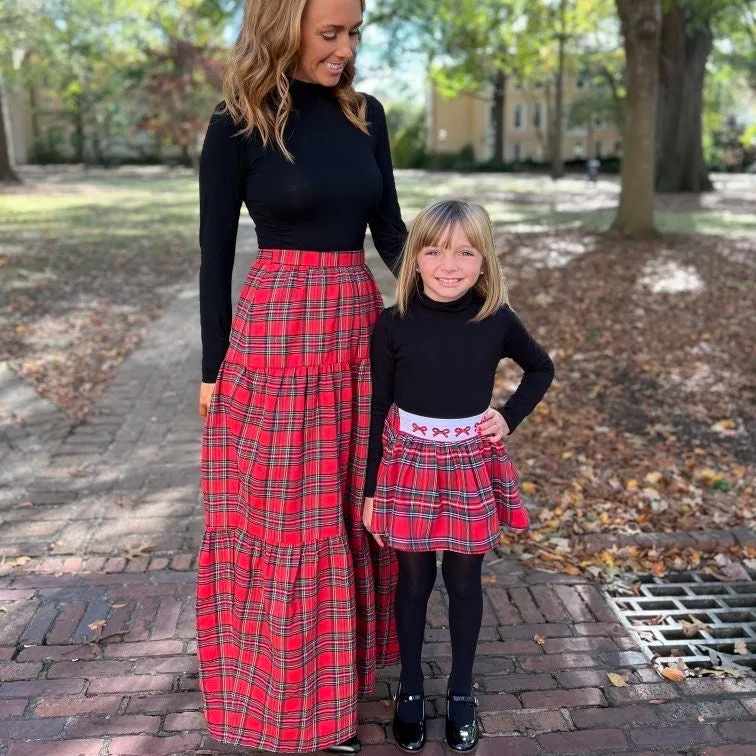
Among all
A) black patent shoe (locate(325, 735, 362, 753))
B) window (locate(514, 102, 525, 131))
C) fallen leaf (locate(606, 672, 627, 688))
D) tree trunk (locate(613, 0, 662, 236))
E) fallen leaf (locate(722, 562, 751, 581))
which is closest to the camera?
black patent shoe (locate(325, 735, 362, 753))

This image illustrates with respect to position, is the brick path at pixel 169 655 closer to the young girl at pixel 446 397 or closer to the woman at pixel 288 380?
the woman at pixel 288 380

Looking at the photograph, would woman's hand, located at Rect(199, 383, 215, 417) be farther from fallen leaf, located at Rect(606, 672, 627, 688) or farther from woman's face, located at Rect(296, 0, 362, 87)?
fallen leaf, located at Rect(606, 672, 627, 688)

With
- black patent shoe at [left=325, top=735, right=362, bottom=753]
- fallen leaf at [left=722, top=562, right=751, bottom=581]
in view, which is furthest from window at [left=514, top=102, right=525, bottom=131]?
black patent shoe at [left=325, top=735, right=362, bottom=753]

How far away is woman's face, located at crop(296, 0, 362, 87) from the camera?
6.56 feet

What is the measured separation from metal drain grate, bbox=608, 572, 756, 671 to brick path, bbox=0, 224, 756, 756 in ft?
0.39

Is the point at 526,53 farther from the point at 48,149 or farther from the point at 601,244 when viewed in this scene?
the point at 48,149

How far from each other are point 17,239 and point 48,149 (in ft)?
140

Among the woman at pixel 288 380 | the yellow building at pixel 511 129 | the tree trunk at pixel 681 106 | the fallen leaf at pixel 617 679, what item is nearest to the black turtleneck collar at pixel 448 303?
the woman at pixel 288 380

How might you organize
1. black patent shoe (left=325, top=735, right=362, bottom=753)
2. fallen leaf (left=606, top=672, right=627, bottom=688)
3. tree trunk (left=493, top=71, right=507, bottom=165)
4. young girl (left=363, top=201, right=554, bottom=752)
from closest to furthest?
young girl (left=363, top=201, right=554, bottom=752) → black patent shoe (left=325, top=735, right=362, bottom=753) → fallen leaf (left=606, top=672, right=627, bottom=688) → tree trunk (left=493, top=71, right=507, bottom=165)

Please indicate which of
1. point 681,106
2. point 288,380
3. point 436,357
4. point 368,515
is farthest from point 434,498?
point 681,106

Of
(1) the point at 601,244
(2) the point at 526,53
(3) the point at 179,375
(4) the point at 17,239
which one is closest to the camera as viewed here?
(3) the point at 179,375

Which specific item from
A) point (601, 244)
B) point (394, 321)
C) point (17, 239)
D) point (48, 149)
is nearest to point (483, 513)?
point (394, 321)

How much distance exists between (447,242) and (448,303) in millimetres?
172

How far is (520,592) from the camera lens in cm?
331
